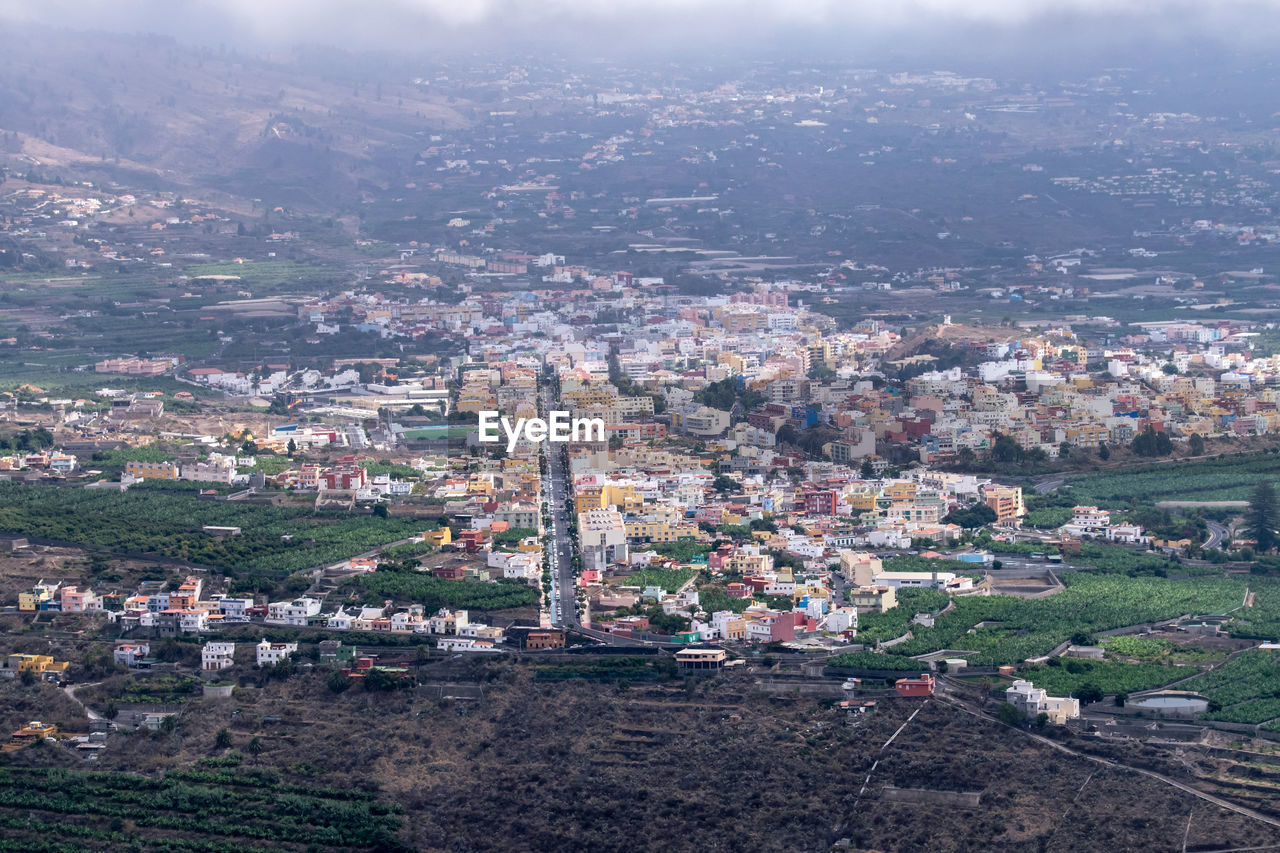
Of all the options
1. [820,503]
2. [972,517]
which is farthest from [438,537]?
[972,517]

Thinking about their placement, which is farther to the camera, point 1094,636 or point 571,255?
point 571,255

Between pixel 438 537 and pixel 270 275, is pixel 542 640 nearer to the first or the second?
pixel 438 537

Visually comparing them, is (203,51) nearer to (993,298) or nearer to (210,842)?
(993,298)

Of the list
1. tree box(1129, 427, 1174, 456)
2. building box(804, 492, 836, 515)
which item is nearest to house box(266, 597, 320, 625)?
building box(804, 492, 836, 515)

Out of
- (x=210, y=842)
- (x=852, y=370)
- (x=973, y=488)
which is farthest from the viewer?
(x=852, y=370)

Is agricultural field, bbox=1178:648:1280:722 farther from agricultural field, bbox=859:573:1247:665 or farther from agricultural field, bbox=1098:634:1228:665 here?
agricultural field, bbox=859:573:1247:665

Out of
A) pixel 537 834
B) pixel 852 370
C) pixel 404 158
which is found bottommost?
pixel 537 834

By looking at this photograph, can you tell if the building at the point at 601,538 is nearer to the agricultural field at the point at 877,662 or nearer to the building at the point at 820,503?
the building at the point at 820,503

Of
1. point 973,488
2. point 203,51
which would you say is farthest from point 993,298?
point 203,51
